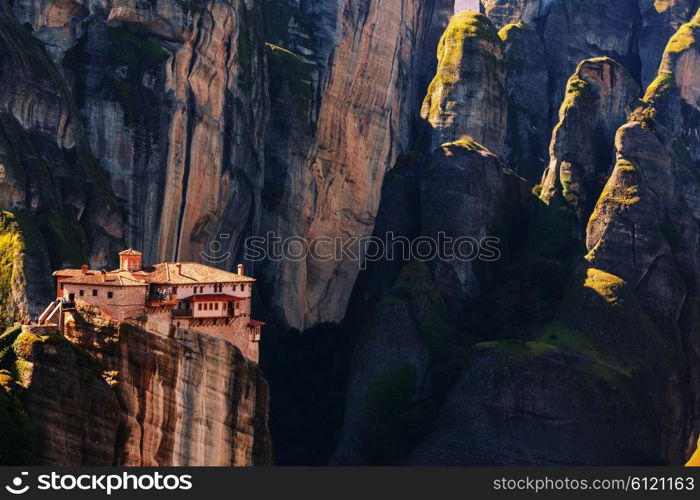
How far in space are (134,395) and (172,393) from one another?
2.75 m

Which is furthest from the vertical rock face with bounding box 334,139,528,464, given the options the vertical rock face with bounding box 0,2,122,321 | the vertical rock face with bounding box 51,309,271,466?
the vertical rock face with bounding box 51,309,271,466

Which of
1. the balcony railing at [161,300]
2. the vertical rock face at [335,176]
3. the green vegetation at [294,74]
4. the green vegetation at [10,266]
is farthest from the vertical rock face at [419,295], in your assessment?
the balcony railing at [161,300]

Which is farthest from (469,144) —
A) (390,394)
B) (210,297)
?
(210,297)

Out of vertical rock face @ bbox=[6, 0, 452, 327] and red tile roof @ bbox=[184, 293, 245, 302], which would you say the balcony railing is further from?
vertical rock face @ bbox=[6, 0, 452, 327]

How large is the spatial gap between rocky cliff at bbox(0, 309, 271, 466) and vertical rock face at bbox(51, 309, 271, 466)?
0.06 m

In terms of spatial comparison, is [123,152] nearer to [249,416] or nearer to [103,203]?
[103,203]

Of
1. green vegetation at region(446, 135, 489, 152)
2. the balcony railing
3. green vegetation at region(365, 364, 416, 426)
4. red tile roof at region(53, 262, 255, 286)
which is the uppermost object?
green vegetation at region(446, 135, 489, 152)

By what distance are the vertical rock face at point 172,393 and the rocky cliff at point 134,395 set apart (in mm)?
57

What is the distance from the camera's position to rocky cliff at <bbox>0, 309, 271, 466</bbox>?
12044 cm

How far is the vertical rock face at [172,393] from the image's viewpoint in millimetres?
124750

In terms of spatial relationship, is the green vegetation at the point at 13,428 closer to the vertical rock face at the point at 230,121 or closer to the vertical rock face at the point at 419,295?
the vertical rock face at the point at 230,121

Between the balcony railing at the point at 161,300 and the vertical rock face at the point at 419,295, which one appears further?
the vertical rock face at the point at 419,295

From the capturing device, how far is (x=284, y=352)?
188 meters

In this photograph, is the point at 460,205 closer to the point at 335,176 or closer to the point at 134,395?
the point at 335,176
